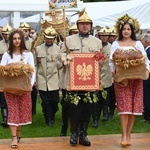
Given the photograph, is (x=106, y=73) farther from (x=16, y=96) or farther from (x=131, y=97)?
(x=16, y=96)

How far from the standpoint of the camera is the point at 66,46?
6.62 metres

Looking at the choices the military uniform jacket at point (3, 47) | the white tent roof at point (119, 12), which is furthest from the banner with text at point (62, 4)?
the white tent roof at point (119, 12)

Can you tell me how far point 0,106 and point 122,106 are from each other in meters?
2.87

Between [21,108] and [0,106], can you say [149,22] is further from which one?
[21,108]

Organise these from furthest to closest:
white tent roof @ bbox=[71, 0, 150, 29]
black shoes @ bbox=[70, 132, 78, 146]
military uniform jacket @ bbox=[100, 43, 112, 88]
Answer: white tent roof @ bbox=[71, 0, 150, 29] < military uniform jacket @ bbox=[100, 43, 112, 88] < black shoes @ bbox=[70, 132, 78, 146]

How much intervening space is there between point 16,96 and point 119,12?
11.8 meters

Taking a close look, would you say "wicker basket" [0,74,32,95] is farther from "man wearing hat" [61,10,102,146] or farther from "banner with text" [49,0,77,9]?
"banner with text" [49,0,77,9]

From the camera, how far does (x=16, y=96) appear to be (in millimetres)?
6574

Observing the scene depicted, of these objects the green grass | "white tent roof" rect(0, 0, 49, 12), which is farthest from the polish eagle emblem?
"white tent roof" rect(0, 0, 49, 12)

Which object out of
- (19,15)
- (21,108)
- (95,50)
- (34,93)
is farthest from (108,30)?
(19,15)

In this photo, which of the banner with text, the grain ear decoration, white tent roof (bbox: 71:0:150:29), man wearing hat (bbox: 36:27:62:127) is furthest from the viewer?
white tent roof (bbox: 71:0:150:29)

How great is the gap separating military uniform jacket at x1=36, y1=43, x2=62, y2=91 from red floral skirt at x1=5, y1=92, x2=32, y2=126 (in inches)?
76.5

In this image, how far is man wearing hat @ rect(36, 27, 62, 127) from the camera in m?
8.48

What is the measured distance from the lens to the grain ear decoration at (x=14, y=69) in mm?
6289
